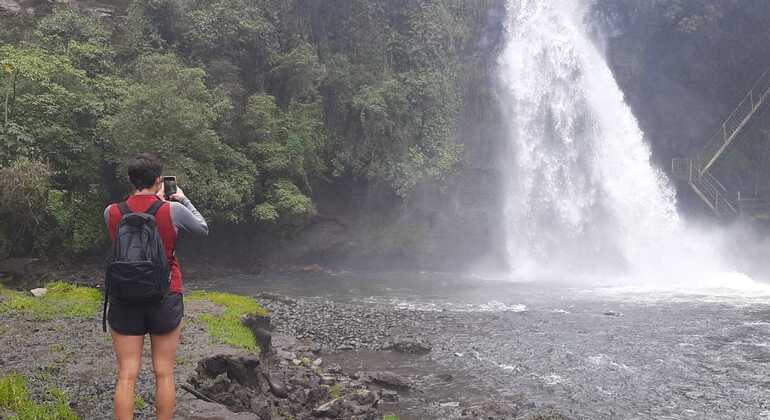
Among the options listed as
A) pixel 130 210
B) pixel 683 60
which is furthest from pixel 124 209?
pixel 683 60

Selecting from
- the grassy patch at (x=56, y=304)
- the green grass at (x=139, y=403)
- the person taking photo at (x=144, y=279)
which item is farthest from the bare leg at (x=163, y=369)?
the grassy patch at (x=56, y=304)

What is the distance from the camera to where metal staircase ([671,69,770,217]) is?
2827 centimetres

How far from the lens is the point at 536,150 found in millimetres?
26812

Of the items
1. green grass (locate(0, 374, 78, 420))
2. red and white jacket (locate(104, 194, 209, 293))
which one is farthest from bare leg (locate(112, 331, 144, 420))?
green grass (locate(0, 374, 78, 420))

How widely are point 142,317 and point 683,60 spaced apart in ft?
104

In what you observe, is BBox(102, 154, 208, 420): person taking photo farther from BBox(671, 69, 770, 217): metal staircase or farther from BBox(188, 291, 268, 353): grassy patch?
BBox(671, 69, 770, 217): metal staircase

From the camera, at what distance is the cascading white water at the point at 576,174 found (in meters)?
25.2

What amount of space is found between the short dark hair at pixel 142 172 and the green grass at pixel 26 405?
244 cm

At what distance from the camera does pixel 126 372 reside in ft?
13.4

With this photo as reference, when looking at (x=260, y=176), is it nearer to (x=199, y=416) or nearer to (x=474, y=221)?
(x=474, y=221)

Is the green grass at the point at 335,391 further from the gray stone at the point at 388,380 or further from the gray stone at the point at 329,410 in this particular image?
the gray stone at the point at 329,410

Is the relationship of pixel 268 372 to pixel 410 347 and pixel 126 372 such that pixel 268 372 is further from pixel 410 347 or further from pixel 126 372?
pixel 126 372

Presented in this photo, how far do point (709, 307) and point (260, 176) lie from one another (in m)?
15.7

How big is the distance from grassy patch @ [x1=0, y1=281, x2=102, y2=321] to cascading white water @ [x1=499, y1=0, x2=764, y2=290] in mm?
17968
